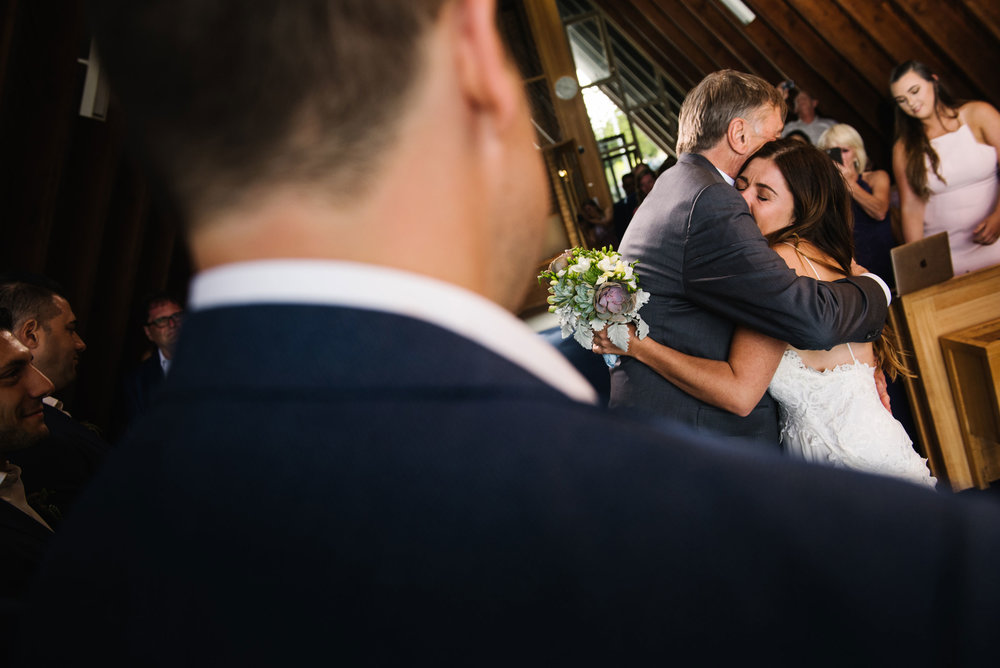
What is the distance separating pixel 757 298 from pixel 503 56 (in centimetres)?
163

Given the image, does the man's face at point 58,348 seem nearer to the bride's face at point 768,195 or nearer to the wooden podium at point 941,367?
the bride's face at point 768,195

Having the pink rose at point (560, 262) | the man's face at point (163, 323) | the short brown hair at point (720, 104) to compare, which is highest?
the man's face at point (163, 323)

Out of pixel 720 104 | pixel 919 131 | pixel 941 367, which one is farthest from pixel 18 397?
pixel 919 131

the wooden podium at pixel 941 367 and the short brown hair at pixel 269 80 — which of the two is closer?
the short brown hair at pixel 269 80

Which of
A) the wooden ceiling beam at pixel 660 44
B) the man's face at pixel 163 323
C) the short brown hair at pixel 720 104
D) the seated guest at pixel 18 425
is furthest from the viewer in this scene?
the wooden ceiling beam at pixel 660 44

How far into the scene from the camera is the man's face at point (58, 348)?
11.4 feet

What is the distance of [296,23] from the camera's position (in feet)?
1.42

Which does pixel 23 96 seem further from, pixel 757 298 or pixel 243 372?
pixel 243 372

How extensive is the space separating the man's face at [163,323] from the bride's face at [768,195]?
3633mm

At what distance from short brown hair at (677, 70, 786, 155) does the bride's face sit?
0.23m

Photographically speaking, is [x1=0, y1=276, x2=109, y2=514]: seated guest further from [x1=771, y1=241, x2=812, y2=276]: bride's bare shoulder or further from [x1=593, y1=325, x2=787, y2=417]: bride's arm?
[x1=771, y1=241, x2=812, y2=276]: bride's bare shoulder

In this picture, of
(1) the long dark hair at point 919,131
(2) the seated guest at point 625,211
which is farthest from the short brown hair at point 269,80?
(2) the seated guest at point 625,211

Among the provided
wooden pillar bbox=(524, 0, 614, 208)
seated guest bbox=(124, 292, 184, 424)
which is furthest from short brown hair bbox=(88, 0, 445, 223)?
wooden pillar bbox=(524, 0, 614, 208)

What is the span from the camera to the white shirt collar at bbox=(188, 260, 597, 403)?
439 mm
